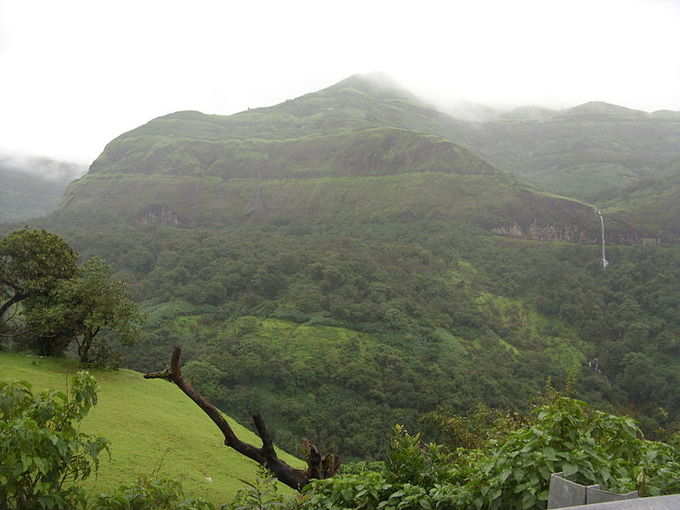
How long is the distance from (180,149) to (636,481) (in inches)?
5094

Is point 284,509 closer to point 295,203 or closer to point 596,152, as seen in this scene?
point 295,203

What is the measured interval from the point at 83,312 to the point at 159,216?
92.9 m

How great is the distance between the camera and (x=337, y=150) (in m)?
116

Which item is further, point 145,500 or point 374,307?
point 374,307

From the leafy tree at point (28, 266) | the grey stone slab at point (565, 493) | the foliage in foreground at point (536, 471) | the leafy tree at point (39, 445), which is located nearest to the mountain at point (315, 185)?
the leafy tree at point (28, 266)

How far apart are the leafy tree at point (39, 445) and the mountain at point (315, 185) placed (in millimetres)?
87254

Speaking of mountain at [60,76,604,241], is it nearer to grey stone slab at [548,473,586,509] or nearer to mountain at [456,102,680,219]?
mountain at [456,102,680,219]

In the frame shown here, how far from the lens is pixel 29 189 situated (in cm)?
16538

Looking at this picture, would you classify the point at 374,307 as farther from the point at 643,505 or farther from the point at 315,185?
the point at 315,185

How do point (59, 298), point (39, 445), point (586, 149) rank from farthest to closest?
1. point (586, 149)
2. point (59, 298)
3. point (39, 445)

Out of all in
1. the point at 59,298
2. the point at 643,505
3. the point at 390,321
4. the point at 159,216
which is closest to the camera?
the point at 643,505

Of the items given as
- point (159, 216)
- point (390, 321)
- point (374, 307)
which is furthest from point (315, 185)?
point (390, 321)

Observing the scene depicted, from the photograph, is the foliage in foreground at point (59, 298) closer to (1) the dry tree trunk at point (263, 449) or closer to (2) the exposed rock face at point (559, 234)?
(1) the dry tree trunk at point (263, 449)

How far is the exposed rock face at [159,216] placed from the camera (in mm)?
101562
